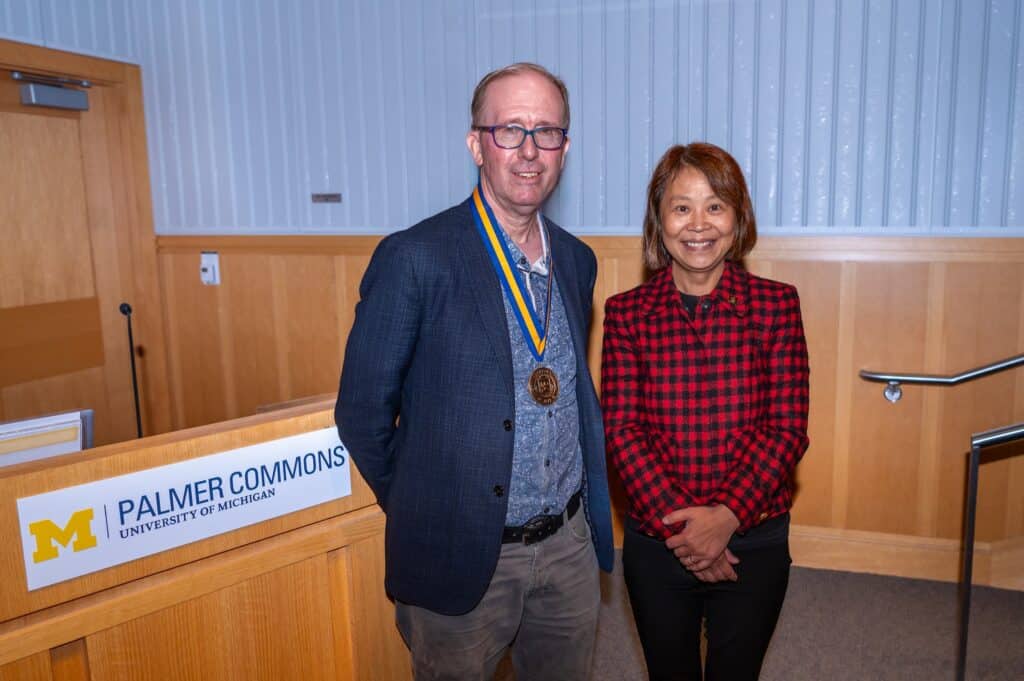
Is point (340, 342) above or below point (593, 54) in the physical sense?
below

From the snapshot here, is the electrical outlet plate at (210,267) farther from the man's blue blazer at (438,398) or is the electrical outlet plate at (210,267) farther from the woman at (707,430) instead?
the woman at (707,430)

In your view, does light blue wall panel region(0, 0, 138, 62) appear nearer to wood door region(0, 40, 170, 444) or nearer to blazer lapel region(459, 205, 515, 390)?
wood door region(0, 40, 170, 444)

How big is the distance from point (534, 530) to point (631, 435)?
11.6 inches

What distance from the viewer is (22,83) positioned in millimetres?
3895

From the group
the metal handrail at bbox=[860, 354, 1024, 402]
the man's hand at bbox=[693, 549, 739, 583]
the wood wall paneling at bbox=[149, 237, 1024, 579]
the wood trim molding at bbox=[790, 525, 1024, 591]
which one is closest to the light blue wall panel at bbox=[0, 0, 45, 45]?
the wood wall paneling at bbox=[149, 237, 1024, 579]

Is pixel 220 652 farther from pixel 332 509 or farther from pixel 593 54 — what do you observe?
pixel 593 54

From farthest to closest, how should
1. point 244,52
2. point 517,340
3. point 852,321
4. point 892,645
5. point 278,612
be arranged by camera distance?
point 244,52
point 852,321
point 892,645
point 278,612
point 517,340

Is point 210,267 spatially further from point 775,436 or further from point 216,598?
point 775,436

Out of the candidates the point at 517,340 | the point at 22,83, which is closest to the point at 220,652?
the point at 517,340

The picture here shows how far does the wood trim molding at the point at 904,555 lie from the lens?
3420mm

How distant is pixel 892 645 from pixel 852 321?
4.28ft

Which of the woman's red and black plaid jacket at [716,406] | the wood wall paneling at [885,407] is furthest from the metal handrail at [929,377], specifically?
the woman's red and black plaid jacket at [716,406]

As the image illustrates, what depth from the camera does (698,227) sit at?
175cm

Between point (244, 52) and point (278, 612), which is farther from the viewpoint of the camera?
point (244, 52)
